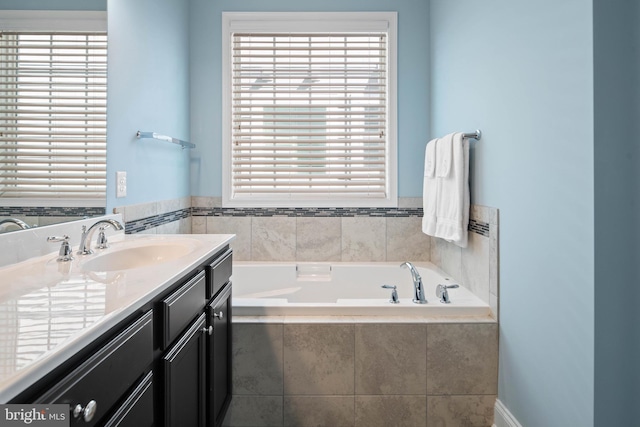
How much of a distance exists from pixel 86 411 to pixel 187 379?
599mm

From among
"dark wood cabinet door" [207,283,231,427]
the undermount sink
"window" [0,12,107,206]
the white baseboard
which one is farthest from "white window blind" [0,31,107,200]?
the white baseboard

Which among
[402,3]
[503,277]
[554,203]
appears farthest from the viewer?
[402,3]

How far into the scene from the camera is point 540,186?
1.47 m

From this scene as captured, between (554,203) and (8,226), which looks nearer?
(8,226)

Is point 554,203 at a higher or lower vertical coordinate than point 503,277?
higher

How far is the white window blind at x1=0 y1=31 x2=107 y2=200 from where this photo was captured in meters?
1.18

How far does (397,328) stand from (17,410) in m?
1.56

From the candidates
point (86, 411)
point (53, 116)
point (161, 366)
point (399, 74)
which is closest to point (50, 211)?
point (53, 116)

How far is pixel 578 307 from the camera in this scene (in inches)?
49.8

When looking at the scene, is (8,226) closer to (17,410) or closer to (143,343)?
(143,343)

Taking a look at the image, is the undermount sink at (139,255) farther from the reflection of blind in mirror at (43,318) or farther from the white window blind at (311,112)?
the white window blind at (311,112)

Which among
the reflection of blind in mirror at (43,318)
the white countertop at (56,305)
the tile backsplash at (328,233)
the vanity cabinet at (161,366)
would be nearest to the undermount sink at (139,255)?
the white countertop at (56,305)
